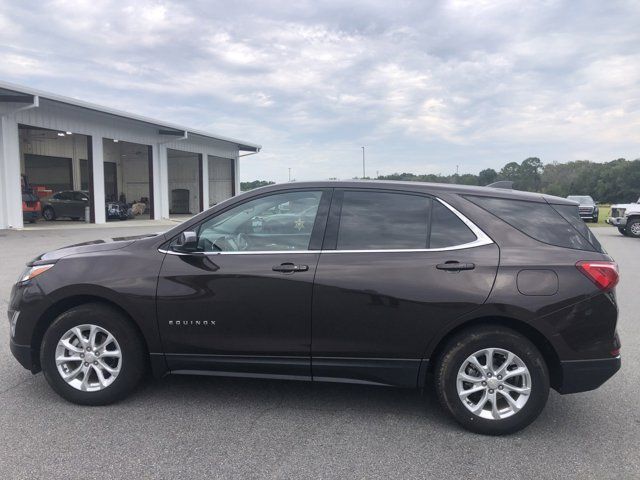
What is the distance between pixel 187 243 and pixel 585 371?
2.88m

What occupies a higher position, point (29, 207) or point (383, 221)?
point (29, 207)

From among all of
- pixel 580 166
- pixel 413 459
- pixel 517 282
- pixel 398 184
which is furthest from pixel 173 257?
pixel 580 166

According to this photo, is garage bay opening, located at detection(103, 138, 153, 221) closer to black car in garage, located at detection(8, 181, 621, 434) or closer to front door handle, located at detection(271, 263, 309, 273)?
black car in garage, located at detection(8, 181, 621, 434)

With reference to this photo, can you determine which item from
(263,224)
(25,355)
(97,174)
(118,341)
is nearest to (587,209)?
(97,174)

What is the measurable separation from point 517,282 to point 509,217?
50cm

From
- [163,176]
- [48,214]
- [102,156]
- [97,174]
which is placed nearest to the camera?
[97,174]

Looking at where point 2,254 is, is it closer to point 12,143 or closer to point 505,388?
point 12,143

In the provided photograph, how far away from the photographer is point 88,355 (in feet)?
12.4

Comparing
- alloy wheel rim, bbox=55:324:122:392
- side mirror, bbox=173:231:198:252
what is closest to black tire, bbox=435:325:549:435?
side mirror, bbox=173:231:198:252

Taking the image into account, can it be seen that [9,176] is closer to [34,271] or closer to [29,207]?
[29,207]

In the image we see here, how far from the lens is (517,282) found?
134 inches

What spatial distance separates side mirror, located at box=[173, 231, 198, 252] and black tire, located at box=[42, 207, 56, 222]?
90.2ft

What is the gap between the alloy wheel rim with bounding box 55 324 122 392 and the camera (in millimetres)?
3768

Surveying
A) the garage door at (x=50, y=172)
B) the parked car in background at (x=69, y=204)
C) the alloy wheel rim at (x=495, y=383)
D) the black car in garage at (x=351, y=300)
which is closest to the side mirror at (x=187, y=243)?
the black car in garage at (x=351, y=300)
